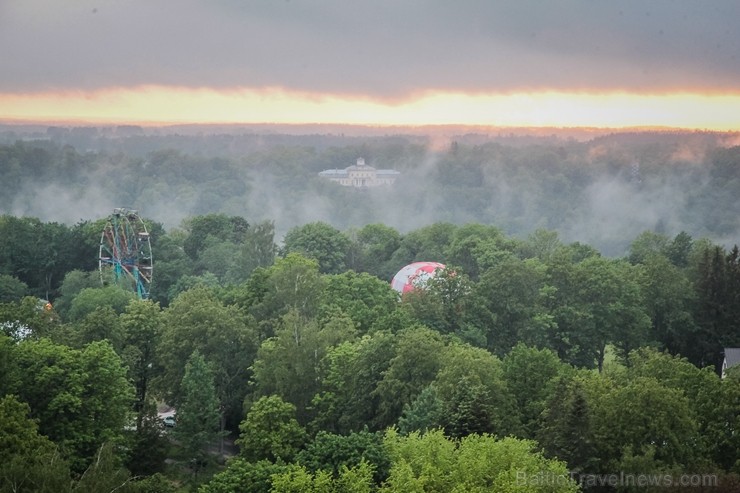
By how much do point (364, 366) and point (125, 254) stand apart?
25013 millimetres

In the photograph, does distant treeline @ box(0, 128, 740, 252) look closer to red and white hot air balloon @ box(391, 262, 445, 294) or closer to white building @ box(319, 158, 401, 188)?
white building @ box(319, 158, 401, 188)

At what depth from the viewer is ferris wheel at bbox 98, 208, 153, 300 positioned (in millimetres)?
52000

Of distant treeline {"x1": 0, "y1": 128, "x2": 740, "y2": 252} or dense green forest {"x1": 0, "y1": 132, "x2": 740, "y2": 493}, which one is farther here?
distant treeline {"x1": 0, "y1": 128, "x2": 740, "y2": 252}

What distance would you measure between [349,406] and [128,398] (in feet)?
22.1

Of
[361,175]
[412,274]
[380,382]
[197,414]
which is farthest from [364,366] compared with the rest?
[361,175]

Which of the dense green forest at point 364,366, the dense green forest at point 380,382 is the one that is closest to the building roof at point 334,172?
the dense green forest at point 364,366

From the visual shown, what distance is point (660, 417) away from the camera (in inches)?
1010

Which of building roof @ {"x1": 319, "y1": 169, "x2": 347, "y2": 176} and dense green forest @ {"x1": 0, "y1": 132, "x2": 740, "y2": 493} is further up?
dense green forest @ {"x1": 0, "y1": 132, "x2": 740, "y2": 493}

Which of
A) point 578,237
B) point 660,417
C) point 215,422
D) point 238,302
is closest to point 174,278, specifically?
point 238,302

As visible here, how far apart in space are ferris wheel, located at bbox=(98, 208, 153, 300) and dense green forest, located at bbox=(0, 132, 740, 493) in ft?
4.51

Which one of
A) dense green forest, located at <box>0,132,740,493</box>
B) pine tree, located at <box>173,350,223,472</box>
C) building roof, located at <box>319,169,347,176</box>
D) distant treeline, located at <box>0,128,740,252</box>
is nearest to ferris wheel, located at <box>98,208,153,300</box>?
dense green forest, located at <box>0,132,740,493</box>

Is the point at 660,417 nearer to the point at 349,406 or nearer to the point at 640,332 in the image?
the point at 349,406

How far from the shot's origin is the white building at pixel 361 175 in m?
164

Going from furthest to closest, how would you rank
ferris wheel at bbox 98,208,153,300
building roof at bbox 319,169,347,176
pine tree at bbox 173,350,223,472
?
1. building roof at bbox 319,169,347,176
2. ferris wheel at bbox 98,208,153,300
3. pine tree at bbox 173,350,223,472
